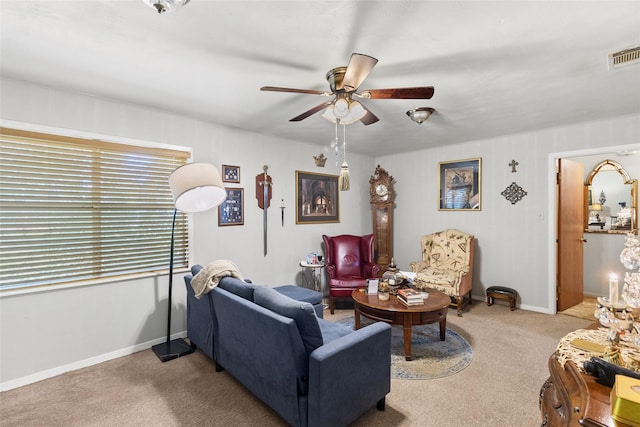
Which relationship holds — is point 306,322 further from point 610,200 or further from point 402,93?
point 610,200

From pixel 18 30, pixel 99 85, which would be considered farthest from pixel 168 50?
pixel 99 85

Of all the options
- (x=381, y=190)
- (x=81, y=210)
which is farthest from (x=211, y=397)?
(x=381, y=190)

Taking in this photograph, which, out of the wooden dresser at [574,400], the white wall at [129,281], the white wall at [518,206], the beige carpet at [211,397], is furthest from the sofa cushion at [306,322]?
the white wall at [518,206]

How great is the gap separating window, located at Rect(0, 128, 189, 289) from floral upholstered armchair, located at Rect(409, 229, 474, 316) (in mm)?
3139

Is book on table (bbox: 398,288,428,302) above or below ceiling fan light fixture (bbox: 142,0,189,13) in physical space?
below

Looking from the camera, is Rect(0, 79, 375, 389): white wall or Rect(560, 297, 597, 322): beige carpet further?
Rect(560, 297, 597, 322): beige carpet

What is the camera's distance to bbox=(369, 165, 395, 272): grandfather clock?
5.26 m

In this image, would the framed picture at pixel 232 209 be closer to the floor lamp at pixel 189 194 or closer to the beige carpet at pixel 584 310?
the floor lamp at pixel 189 194

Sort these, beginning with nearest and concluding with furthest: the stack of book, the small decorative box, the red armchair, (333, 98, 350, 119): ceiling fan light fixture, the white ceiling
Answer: the small decorative box → the white ceiling → (333, 98, 350, 119): ceiling fan light fixture → the stack of book → the red armchair

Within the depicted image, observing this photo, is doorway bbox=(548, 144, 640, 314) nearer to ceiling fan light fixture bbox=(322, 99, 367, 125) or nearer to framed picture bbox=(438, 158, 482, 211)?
framed picture bbox=(438, 158, 482, 211)

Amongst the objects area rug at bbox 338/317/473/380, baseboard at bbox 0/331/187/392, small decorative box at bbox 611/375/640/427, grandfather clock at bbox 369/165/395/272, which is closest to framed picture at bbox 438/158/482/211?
grandfather clock at bbox 369/165/395/272

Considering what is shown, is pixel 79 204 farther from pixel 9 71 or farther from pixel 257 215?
pixel 257 215

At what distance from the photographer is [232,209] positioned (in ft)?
12.3

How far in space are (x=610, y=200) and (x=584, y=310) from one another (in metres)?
1.86
